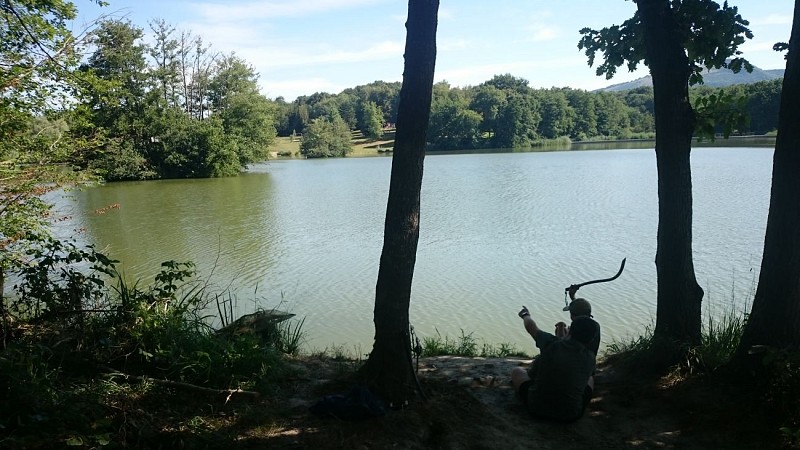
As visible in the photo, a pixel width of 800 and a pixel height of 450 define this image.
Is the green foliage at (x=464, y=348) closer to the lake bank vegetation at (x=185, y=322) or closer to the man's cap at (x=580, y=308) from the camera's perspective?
the lake bank vegetation at (x=185, y=322)

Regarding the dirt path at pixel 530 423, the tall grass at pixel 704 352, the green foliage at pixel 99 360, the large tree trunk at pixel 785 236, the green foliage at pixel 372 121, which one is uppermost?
the green foliage at pixel 372 121

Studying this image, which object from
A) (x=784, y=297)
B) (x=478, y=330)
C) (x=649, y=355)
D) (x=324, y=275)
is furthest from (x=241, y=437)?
(x=324, y=275)

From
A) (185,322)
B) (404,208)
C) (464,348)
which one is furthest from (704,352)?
(185,322)

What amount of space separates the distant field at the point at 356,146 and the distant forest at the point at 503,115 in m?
2.23

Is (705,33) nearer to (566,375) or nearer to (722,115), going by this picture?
(722,115)

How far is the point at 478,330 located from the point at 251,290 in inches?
183

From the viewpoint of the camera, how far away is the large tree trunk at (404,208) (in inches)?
154

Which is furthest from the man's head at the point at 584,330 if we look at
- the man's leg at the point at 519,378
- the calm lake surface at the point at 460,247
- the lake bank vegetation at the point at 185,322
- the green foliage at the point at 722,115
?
the calm lake surface at the point at 460,247

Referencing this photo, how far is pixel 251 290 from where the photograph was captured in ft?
33.5

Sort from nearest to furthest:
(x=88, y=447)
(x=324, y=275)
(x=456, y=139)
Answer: (x=88, y=447)
(x=324, y=275)
(x=456, y=139)

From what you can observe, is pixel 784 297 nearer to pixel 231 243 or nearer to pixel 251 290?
pixel 251 290

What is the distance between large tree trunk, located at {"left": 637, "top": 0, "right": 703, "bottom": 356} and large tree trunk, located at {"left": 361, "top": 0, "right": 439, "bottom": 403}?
80.1 inches

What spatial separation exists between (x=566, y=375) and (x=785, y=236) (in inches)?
68.3

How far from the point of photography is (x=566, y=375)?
3758mm
